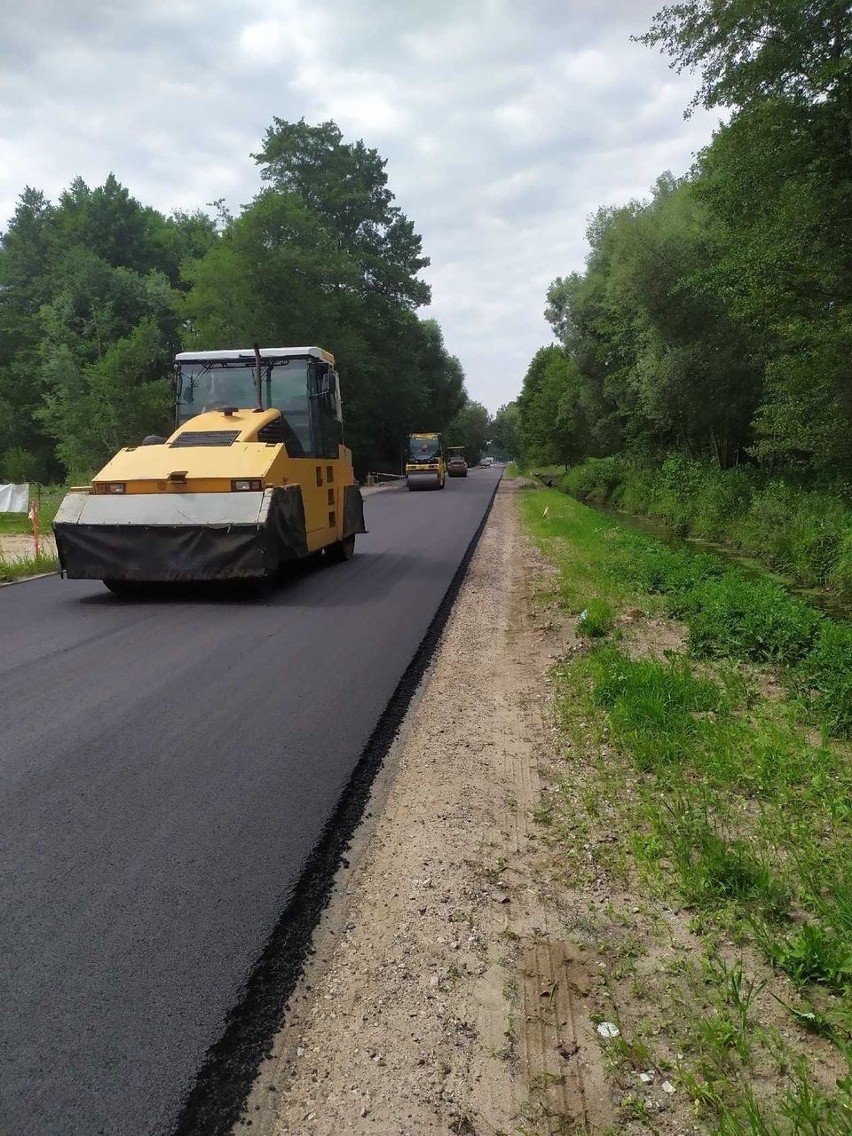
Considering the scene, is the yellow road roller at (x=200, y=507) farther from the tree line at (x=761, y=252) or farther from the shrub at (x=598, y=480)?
the shrub at (x=598, y=480)

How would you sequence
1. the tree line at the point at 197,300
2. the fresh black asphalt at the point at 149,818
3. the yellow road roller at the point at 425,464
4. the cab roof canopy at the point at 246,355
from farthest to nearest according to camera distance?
the yellow road roller at the point at 425,464
the tree line at the point at 197,300
the cab roof canopy at the point at 246,355
the fresh black asphalt at the point at 149,818

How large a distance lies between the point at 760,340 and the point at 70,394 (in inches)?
1164

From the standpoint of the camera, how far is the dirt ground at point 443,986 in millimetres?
2016

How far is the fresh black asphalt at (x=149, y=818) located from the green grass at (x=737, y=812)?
53.0 inches

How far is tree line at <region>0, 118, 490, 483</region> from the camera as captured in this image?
1214 inches

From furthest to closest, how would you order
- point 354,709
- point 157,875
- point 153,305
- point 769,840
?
point 153,305, point 354,709, point 769,840, point 157,875

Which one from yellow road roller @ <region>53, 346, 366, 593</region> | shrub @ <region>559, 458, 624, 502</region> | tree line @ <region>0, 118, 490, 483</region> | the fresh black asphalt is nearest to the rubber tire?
yellow road roller @ <region>53, 346, 366, 593</region>

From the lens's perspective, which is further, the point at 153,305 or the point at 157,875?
the point at 153,305

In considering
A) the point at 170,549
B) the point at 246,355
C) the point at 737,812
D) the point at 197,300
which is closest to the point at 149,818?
the point at 737,812

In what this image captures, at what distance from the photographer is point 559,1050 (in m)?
2.21

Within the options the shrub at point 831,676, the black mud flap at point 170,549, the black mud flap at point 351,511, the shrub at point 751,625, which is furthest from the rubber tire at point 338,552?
the shrub at point 831,676

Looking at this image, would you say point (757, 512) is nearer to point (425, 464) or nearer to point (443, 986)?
point (443, 986)

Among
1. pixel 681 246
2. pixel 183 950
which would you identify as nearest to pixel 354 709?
pixel 183 950

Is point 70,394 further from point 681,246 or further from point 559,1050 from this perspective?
point 559,1050
